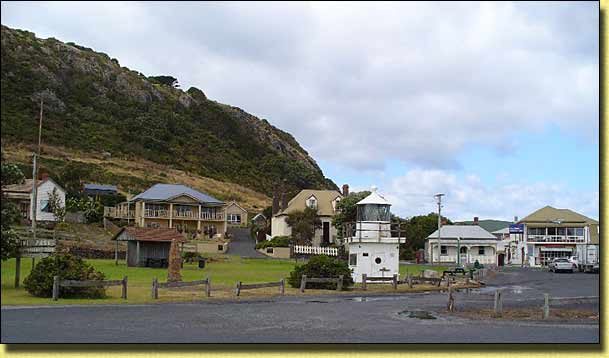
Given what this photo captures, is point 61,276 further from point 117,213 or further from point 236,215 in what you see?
point 236,215

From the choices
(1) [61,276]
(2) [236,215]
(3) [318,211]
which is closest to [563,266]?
(3) [318,211]

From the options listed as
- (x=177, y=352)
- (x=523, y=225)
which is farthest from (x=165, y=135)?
(x=177, y=352)

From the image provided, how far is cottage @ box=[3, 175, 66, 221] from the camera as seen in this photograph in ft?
81.6

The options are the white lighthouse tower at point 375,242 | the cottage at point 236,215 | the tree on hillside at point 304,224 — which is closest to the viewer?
the white lighthouse tower at point 375,242

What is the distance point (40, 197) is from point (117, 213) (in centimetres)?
2054

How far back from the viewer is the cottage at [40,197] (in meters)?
24.9

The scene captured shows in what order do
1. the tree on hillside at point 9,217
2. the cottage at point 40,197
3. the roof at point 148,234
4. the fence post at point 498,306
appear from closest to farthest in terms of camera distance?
the fence post at point 498,306 → the tree on hillside at point 9,217 → the cottage at point 40,197 → the roof at point 148,234

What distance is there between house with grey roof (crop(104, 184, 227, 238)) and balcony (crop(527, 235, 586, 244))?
30387mm

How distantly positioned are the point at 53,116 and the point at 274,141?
8757cm

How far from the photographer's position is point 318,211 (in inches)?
2667

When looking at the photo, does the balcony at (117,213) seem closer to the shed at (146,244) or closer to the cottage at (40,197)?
the shed at (146,244)

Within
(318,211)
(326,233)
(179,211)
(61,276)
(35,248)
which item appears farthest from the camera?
(318,211)

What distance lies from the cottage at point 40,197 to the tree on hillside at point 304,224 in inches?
1297

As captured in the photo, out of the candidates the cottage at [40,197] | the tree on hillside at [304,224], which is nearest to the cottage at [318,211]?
the tree on hillside at [304,224]
